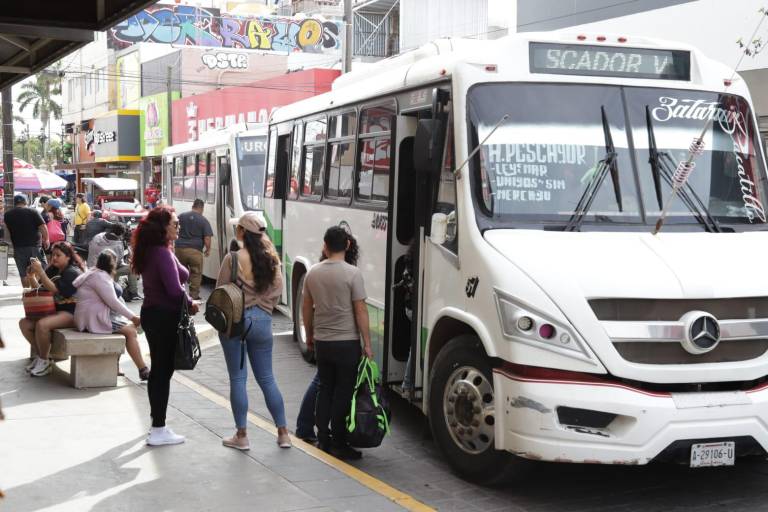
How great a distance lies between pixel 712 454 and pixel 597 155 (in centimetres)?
213

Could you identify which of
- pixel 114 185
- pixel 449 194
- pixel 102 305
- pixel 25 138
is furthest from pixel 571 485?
pixel 25 138

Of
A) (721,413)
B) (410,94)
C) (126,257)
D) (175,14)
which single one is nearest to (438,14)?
(175,14)

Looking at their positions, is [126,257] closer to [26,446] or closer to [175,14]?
[26,446]

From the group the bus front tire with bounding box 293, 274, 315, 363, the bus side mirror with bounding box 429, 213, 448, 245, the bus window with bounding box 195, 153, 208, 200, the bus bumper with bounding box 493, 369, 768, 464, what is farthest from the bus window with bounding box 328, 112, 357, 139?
the bus window with bounding box 195, 153, 208, 200

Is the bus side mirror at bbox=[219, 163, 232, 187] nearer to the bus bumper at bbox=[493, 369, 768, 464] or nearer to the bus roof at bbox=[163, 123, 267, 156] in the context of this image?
the bus roof at bbox=[163, 123, 267, 156]

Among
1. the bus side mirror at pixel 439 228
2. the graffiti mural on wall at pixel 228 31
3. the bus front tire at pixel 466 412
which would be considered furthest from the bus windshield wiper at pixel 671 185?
the graffiti mural on wall at pixel 228 31

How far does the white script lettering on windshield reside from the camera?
6965mm

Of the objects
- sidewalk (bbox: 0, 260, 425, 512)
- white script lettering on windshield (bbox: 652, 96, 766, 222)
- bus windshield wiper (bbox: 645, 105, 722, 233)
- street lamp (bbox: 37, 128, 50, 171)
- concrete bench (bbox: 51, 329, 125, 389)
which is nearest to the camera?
sidewalk (bbox: 0, 260, 425, 512)

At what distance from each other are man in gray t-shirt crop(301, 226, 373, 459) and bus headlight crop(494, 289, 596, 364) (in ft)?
4.12

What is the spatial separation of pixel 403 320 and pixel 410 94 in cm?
181

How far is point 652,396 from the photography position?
568 cm

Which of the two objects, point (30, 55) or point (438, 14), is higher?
point (438, 14)

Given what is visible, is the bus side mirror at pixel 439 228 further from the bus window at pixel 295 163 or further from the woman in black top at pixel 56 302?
the bus window at pixel 295 163

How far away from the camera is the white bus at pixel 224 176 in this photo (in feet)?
56.9
